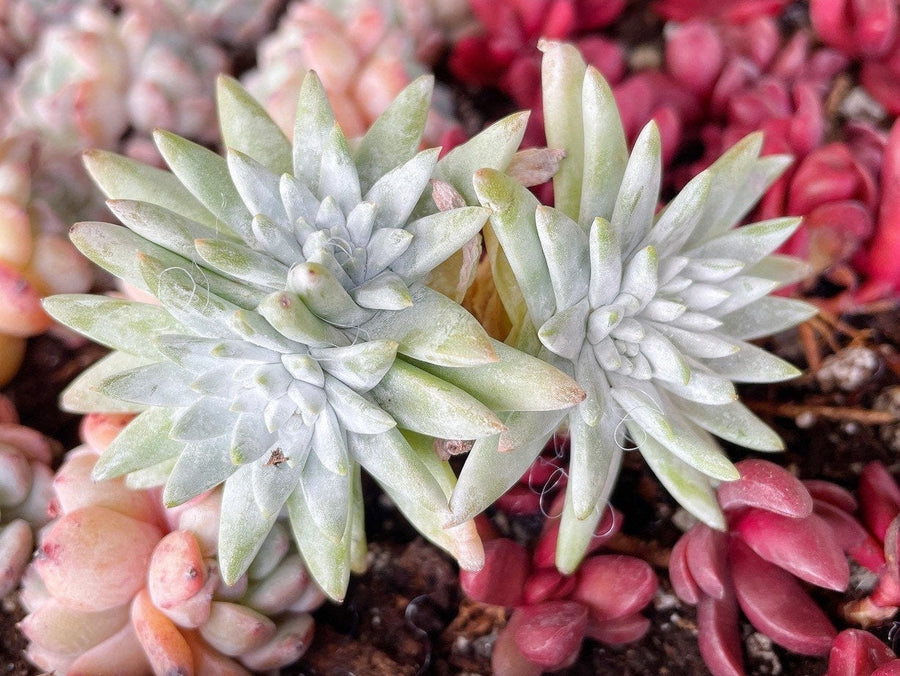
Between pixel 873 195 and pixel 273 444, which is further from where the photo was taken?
pixel 873 195

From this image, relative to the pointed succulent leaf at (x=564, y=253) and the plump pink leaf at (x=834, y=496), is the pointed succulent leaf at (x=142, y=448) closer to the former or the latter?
the pointed succulent leaf at (x=564, y=253)

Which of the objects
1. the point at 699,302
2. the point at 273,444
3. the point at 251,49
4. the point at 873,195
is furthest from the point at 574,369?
the point at 251,49

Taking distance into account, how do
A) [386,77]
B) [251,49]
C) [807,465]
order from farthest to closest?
[251,49]
[386,77]
[807,465]

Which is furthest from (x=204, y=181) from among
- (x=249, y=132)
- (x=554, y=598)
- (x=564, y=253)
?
(x=554, y=598)

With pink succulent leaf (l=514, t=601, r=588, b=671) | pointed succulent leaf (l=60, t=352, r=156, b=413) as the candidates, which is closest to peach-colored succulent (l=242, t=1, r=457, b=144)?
pointed succulent leaf (l=60, t=352, r=156, b=413)

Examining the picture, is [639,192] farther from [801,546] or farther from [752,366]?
[801,546]

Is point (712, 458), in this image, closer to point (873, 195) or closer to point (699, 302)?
point (699, 302)

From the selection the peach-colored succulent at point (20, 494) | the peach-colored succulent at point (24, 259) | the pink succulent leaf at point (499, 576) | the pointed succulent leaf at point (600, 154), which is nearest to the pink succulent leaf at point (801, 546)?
the pink succulent leaf at point (499, 576)
